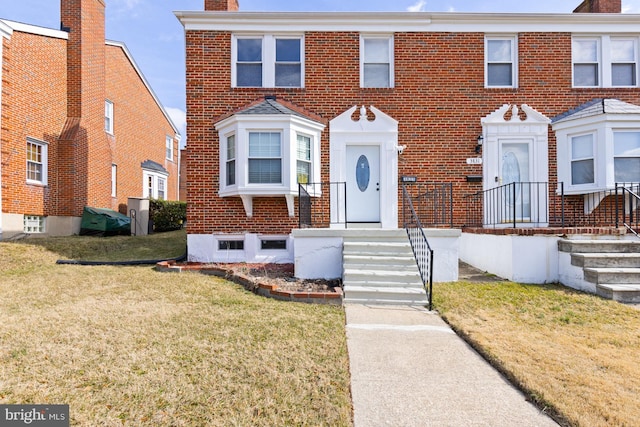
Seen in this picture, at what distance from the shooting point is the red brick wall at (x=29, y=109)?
10.4 meters

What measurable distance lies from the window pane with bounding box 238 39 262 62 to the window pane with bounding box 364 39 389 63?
113 inches

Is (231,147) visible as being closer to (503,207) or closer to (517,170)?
(503,207)

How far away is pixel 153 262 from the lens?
8.39 m

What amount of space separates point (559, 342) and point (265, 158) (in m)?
6.58

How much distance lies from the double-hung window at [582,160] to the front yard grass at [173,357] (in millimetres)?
7670

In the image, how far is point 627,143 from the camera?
326 inches

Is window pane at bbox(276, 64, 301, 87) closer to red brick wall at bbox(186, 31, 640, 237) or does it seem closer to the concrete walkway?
red brick wall at bbox(186, 31, 640, 237)

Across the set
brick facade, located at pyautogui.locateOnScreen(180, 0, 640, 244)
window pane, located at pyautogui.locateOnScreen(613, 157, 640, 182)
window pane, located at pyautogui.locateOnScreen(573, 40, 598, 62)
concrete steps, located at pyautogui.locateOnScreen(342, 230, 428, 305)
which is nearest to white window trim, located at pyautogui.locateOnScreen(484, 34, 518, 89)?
brick facade, located at pyautogui.locateOnScreen(180, 0, 640, 244)

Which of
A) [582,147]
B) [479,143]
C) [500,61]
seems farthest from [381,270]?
[500,61]

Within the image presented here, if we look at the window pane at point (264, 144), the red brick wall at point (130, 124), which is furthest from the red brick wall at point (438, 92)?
the red brick wall at point (130, 124)

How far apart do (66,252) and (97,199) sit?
4.74 meters

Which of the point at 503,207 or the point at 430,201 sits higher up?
the point at 430,201

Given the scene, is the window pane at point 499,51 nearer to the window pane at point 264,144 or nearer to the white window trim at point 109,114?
the window pane at point 264,144

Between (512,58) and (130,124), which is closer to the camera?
(512,58)
